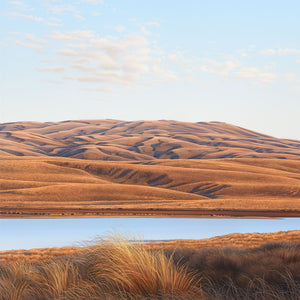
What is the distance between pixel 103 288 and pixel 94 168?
89.5 metres

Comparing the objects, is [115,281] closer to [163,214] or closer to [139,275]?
[139,275]

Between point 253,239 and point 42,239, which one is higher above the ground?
point 253,239

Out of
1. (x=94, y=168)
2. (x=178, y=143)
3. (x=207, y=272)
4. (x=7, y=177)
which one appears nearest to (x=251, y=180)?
(x=94, y=168)

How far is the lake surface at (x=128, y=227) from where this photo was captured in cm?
2361

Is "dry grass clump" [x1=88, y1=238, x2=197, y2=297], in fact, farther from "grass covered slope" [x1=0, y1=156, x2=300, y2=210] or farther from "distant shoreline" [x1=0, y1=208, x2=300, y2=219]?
"grass covered slope" [x1=0, y1=156, x2=300, y2=210]

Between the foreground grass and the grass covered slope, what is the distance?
131ft

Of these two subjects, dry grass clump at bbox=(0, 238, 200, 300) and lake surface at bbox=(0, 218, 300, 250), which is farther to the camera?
lake surface at bbox=(0, 218, 300, 250)

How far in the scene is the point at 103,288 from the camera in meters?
7.99

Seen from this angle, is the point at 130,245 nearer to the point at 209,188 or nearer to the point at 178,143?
the point at 209,188

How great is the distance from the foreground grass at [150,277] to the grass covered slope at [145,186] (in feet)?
131

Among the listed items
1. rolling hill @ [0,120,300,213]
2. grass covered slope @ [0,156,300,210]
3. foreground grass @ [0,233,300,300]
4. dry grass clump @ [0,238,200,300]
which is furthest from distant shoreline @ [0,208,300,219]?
dry grass clump @ [0,238,200,300]

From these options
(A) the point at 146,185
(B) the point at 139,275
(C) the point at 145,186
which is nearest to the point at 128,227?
(B) the point at 139,275

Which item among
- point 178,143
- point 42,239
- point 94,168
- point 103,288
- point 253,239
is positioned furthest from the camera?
point 178,143

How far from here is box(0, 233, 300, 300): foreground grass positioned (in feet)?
24.7
